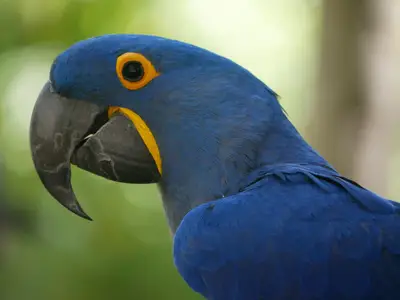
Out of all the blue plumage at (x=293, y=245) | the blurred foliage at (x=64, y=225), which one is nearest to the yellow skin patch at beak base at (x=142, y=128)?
the blue plumage at (x=293, y=245)

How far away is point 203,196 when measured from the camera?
134 centimetres

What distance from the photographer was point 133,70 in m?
1.37

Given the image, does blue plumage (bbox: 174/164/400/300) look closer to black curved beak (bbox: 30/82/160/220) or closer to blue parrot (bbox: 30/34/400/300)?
blue parrot (bbox: 30/34/400/300)

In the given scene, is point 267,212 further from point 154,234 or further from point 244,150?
point 154,234

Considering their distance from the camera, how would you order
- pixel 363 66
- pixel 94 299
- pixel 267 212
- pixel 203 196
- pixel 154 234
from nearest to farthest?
1. pixel 267 212
2. pixel 203 196
3. pixel 363 66
4. pixel 94 299
5. pixel 154 234

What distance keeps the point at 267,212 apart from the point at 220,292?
0.18 metres

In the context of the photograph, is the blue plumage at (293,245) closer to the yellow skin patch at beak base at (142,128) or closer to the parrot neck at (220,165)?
the parrot neck at (220,165)

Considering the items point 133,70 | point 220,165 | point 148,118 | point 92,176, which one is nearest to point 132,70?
Result: point 133,70

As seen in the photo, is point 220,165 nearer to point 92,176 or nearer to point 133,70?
point 133,70

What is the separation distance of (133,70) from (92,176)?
6.41 ft

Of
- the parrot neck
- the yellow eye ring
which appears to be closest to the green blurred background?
the parrot neck

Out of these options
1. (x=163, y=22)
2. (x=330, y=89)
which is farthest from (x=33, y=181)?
(x=330, y=89)

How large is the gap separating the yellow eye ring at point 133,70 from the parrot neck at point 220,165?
0.56 feet

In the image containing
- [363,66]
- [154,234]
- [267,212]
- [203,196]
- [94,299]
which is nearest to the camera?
[267,212]
